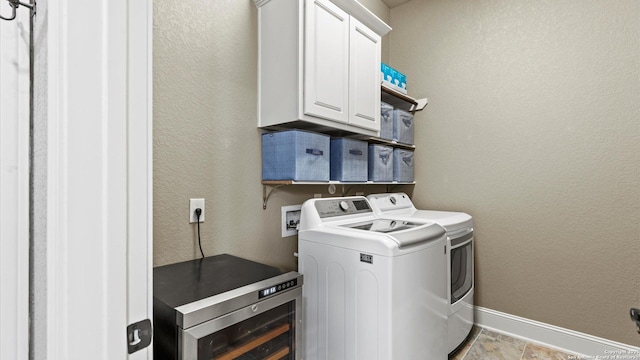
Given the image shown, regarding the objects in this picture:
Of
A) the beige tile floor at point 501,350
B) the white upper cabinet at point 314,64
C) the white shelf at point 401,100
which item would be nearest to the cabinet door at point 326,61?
the white upper cabinet at point 314,64

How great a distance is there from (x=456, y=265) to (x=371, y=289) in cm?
88

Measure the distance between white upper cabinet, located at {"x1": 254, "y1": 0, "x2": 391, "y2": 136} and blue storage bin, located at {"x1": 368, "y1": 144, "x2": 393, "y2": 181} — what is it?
0.33 m

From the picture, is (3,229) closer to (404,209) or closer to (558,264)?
(404,209)

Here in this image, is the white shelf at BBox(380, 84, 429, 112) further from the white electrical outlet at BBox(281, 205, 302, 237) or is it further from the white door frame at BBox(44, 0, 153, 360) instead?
the white door frame at BBox(44, 0, 153, 360)

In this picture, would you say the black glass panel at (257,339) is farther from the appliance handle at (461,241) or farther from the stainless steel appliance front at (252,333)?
the appliance handle at (461,241)

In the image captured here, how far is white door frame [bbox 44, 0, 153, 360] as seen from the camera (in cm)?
56

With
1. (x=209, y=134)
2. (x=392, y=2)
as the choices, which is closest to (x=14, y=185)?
(x=209, y=134)

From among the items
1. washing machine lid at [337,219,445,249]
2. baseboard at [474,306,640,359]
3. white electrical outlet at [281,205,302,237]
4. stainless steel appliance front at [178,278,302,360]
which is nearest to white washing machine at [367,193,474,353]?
washing machine lid at [337,219,445,249]

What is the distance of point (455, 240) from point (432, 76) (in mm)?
1551

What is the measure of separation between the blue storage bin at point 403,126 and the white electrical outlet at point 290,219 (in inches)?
42.8

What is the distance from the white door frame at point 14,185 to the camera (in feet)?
2.25

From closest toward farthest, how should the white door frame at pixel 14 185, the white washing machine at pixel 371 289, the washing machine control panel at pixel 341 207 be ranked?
the white door frame at pixel 14 185, the white washing machine at pixel 371 289, the washing machine control panel at pixel 341 207

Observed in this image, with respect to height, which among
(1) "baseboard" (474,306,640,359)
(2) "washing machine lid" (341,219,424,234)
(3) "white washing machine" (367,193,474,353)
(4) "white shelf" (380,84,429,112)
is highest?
(4) "white shelf" (380,84,429,112)

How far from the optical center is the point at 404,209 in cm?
252
